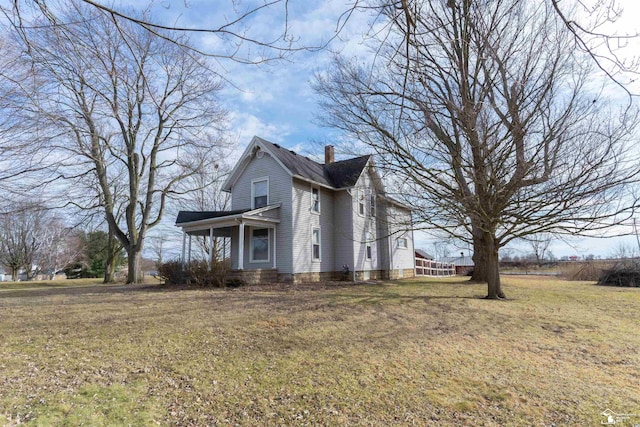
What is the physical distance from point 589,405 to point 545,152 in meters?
6.98

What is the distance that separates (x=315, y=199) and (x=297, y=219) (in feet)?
6.21

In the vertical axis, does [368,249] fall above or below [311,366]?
above

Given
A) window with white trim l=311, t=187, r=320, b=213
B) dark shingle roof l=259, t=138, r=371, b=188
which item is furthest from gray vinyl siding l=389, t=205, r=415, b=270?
window with white trim l=311, t=187, r=320, b=213

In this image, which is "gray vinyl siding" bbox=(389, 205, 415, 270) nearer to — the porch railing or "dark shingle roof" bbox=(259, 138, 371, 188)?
the porch railing

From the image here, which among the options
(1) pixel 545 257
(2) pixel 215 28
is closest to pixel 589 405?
(2) pixel 215 28

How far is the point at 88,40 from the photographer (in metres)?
3.43

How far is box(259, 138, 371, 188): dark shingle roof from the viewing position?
52.9 feet

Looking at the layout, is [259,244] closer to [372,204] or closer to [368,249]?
[368,249]

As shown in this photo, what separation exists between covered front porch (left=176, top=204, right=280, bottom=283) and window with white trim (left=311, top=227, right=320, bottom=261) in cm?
185

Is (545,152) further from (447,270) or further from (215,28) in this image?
(447,270)

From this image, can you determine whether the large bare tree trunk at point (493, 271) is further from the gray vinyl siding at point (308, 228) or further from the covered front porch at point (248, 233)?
the covered front porch at point (248, 233)

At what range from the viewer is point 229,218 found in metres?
14.2

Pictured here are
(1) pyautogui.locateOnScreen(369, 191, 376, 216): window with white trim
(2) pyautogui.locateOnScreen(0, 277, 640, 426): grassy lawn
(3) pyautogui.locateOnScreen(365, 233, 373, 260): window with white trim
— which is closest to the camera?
(2) pyautogui.locateOnScreen(0, 277, 640, 426): grassy lawn

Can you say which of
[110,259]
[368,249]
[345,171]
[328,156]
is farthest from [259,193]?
[110,259]
